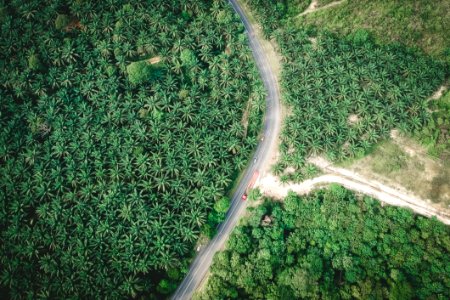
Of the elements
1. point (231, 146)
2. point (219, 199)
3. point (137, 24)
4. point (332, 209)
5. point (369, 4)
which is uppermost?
point (137, 24)

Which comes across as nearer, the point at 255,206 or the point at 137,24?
the point at 255,206

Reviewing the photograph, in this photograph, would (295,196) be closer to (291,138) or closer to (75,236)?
(291,138)

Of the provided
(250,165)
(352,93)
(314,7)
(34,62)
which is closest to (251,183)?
(250,165)

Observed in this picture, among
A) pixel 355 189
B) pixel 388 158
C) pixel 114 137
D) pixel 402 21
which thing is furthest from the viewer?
pixel 402 21

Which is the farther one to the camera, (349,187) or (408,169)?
(408,169)

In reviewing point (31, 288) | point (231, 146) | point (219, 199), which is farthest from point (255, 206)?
point (31, 288)

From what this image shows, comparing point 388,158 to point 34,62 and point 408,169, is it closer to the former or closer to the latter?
point 408,169

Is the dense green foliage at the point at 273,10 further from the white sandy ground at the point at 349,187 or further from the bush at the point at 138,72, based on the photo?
the white sandy ground at the point at 349,187

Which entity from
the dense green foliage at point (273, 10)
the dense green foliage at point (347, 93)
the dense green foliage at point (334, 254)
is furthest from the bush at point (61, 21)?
the dense green foliage at point (334, 254)

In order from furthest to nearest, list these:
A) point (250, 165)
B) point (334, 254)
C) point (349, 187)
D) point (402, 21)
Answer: point (402, 21) → point (250, 165) → point (349, 187) → point (334, 254)
